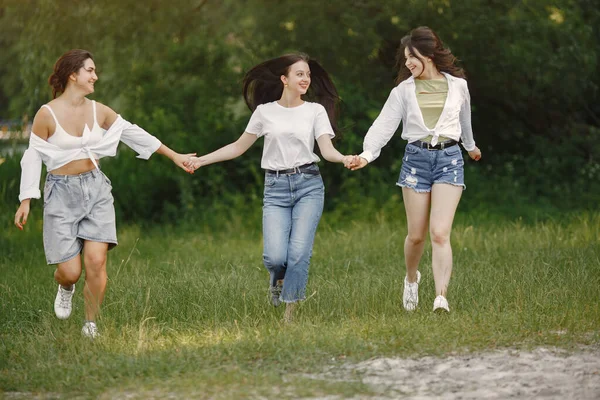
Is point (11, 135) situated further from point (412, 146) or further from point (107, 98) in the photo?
point (412, 146)

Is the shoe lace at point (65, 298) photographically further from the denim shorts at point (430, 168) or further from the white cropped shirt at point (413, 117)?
the denim shorts at point (430, 168)

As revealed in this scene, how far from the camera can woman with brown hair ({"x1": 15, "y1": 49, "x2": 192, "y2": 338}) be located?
6582 millimetres

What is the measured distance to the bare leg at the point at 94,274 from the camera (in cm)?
663

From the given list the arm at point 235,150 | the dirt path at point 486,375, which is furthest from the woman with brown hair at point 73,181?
the dirt path at point 486,375

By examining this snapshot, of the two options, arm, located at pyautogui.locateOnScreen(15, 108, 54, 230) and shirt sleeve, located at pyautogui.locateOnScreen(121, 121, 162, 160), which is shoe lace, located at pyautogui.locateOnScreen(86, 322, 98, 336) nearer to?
arm, located at pyautogui.locateOnScreen(15, 108, 54, 230)

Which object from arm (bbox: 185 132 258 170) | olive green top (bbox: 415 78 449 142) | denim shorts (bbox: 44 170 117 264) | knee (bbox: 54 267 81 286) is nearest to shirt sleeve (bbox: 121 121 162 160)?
arm (bbox: 185 132 258 170)

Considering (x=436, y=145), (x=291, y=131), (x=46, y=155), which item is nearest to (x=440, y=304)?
(x=436, y=145)

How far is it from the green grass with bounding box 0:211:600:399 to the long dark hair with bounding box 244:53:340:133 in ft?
4.80

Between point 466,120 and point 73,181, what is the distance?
292cm

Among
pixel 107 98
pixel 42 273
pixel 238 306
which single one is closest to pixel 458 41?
pixel 107 98

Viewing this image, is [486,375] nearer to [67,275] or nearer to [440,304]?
[440,304]

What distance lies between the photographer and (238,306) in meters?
7.39

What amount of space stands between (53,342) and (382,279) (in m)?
3.06

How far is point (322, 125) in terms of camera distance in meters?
7.03
